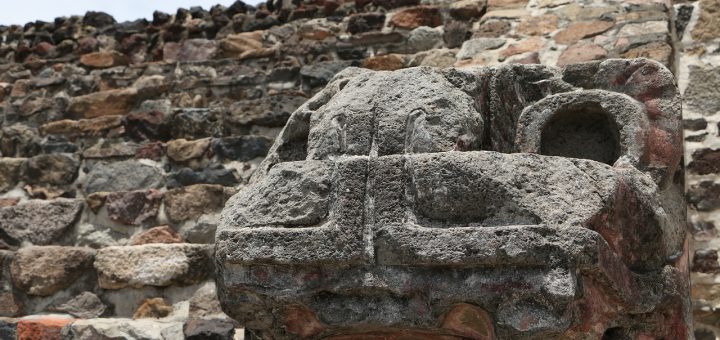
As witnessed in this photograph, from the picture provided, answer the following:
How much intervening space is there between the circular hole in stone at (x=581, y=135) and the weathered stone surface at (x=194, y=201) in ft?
6.31

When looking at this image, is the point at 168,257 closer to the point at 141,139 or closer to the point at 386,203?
the point at 141,139

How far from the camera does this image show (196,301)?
3732 mm

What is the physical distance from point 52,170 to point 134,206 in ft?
1.84

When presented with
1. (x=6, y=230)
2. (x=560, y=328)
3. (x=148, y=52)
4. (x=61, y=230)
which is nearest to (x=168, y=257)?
(x=61, y=230)

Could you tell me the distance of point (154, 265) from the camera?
3.81m

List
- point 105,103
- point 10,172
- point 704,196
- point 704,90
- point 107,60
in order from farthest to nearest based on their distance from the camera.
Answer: point 107,60
point 105,103
point 10,172
point 704,90
point 704,196

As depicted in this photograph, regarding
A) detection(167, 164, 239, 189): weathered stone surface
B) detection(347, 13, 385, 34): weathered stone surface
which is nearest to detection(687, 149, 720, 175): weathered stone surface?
detection(347, 13, 385, 34): weathered stone surface

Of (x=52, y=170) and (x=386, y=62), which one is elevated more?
(x=386, y=62)

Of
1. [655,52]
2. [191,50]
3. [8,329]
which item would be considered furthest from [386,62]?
[8,329]

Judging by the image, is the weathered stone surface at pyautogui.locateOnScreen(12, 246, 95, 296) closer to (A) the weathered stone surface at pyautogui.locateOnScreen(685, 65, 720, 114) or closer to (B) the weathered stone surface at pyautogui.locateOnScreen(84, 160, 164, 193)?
(B) the weathered stone surface at pyautogui.locateOnScreen(84, 160, 164, 193)

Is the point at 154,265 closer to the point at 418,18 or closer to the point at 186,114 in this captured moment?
the point at 186,114

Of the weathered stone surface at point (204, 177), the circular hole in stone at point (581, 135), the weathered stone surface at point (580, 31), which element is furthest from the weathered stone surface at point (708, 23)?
the weathered stone surface at point (204, 177)

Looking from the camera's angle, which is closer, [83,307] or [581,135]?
[581,135]

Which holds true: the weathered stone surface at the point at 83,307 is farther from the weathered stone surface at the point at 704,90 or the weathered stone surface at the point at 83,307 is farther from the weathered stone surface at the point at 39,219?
the weathered stone surface at the point at 704,90
